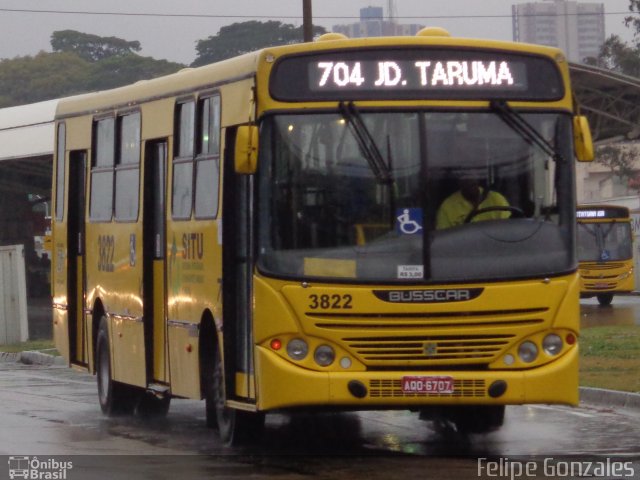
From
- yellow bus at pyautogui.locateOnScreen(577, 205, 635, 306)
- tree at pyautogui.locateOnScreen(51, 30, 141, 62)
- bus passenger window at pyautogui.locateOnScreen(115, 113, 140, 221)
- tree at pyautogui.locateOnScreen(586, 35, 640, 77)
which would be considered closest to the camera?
bus passenger window at pyautogui.locateOnScreen(115, 113, 140, 221)

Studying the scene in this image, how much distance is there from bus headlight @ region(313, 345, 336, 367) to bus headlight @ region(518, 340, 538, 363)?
135 centimetres

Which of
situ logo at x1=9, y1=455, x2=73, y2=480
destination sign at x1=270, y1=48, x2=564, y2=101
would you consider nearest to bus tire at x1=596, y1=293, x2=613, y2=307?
destination sign at x1=270, y1=48, x2=564, y2=101

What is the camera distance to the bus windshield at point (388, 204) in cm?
1115

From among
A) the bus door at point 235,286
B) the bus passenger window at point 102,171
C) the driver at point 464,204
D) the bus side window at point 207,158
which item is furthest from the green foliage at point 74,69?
the driver at point 464,204

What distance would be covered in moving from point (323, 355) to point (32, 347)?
55.0 ft

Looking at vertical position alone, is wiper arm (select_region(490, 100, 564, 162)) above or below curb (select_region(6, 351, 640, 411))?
above

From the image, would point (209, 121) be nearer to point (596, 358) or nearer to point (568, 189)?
point (568, 189)

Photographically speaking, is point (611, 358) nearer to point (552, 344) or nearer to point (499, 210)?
point (552, 344)

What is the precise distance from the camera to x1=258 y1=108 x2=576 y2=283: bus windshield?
11.1 metres

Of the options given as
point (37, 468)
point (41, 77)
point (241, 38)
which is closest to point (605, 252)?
point (37, 468)

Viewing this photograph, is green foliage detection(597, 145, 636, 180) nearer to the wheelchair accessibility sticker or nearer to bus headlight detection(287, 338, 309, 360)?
the wheelchair accessibility sticker

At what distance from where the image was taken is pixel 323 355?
1111 cm

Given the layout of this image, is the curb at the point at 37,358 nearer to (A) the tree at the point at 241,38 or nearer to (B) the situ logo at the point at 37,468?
(B) the situ logo at the point at 37,468

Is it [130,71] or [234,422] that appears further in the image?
[130,71]
